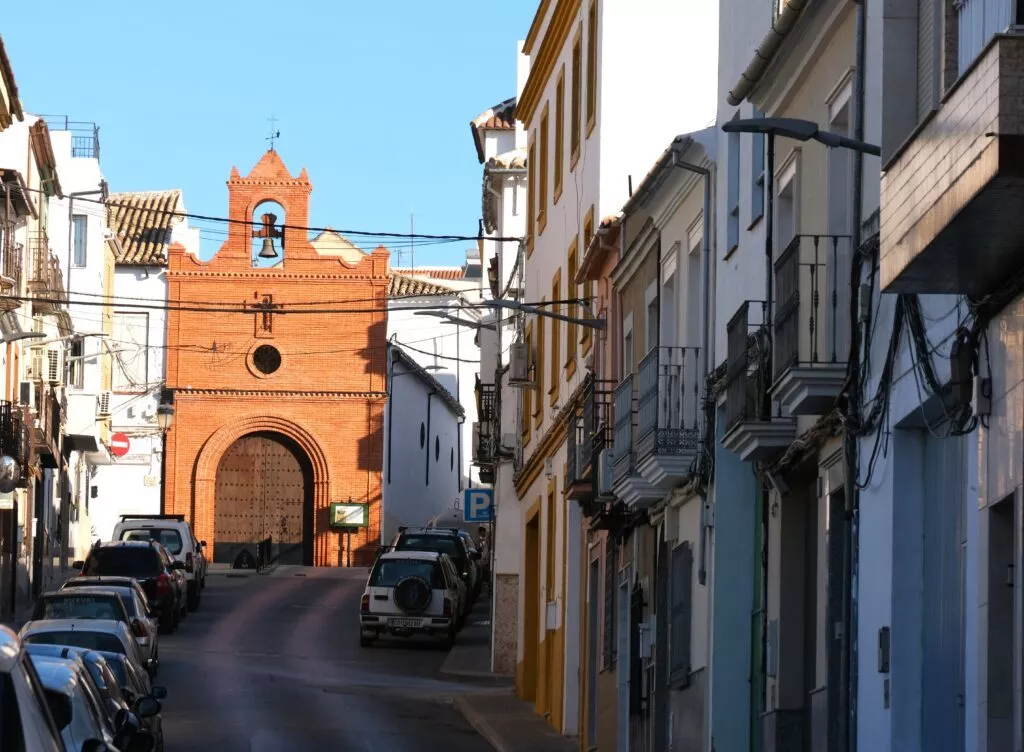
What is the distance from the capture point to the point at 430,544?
49500 mm

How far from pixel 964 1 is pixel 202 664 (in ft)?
86.2

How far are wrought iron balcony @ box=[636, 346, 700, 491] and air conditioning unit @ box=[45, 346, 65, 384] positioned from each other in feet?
110

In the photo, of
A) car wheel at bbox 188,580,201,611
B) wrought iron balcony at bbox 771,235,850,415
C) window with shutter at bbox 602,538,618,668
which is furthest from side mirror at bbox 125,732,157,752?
car wheel at bbox 188,580,201,611

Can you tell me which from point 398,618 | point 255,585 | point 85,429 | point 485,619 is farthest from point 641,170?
point 85,429

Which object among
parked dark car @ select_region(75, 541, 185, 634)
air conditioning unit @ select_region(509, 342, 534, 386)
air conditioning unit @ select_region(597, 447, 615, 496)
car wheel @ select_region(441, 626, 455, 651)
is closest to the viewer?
air conditioning unit @ select_region(597, 447, 615, 496)

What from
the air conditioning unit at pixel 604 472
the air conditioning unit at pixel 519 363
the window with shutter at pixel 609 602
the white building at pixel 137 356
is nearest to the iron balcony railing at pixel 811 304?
the air conditioning unit at pixel 604 472

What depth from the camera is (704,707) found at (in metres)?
18.9

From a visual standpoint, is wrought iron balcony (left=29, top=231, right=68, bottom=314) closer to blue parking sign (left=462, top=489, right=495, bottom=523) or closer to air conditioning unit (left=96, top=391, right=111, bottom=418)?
air conditioning unit (left=96, top=391, right=111, bottom=418)

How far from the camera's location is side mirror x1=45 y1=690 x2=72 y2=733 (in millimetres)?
12555

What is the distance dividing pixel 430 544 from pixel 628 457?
2798 centimetres

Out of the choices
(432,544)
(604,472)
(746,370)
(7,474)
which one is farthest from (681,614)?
(432,544)

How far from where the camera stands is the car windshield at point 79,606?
29875 millimetres

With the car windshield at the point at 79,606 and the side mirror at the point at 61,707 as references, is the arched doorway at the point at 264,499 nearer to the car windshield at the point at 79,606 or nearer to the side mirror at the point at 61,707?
the car windshield at the point at 79,606

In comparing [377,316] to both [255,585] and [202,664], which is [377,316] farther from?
[202,664]
